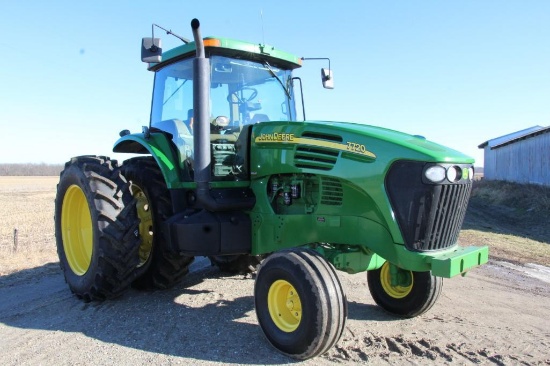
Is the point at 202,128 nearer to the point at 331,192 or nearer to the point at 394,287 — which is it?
the point at 331,192

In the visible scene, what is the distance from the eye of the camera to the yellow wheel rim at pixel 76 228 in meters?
5.41

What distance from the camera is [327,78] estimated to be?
5.46 metres

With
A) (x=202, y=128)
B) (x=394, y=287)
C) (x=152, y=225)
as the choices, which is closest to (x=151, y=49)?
(x=202, y=128)

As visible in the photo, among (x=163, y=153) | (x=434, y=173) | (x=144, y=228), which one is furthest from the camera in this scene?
(x=144, y=228)

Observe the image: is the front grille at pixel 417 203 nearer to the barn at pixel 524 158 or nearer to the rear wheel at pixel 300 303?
the rear wheel at pixel 300 303

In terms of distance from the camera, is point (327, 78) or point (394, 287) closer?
point (394, 287)

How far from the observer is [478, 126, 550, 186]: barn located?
2168 cm

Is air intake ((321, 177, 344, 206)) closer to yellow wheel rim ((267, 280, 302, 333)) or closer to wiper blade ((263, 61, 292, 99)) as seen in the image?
yellow wheel rim ((267, 280, 302, 333))

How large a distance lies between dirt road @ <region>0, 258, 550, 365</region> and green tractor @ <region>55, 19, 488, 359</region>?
25cm

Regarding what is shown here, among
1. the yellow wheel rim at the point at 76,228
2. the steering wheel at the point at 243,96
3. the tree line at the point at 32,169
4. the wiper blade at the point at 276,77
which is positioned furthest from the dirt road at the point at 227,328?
the tree line at the point at 32,169


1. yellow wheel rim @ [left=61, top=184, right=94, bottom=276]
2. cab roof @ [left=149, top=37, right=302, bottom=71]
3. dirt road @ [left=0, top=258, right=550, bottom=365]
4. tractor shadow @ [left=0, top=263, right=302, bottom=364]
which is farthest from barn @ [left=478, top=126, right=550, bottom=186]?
yellow wheel rim @ [left=61, top=184, right=94, bottom=276]

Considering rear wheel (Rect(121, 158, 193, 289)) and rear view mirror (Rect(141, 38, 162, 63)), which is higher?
rear view mirror (Rect(141, 38, 162, 63))

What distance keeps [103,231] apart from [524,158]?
85.7 feet

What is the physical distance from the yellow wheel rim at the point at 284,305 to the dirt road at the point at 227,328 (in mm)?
248
